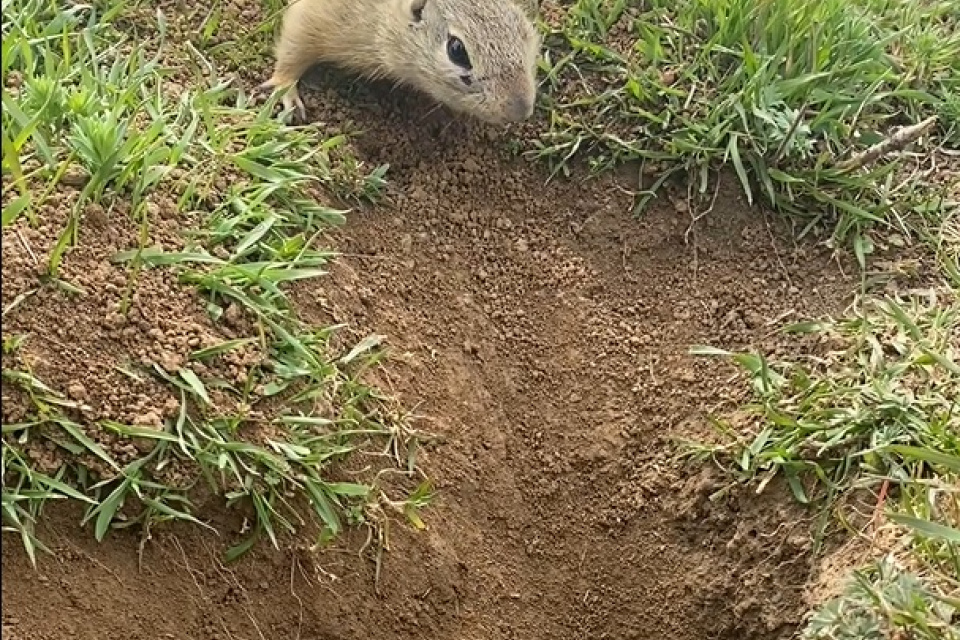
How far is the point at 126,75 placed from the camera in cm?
297

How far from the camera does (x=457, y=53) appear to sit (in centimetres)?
325

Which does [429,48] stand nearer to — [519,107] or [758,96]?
[519,107]

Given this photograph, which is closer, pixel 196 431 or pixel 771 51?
pixel 196 431

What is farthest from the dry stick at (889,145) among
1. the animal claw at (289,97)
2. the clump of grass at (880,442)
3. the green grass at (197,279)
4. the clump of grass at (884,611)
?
the animal claw at (289,97)

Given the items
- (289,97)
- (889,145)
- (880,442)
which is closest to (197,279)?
(289,97)

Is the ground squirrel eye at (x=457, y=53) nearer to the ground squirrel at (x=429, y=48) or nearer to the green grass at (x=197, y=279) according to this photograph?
the ground squirrel at (x=429, y=48)

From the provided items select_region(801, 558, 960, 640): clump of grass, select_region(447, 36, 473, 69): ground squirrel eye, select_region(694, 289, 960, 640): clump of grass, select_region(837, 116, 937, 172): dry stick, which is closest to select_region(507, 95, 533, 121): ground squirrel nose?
select_region(447, 36, 473, 69): ground squirrel eye

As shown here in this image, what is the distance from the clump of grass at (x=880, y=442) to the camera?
2.34 m

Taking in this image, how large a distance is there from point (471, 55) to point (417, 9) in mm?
253

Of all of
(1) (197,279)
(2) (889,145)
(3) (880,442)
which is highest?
(1) (197,279)

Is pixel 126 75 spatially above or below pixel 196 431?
above

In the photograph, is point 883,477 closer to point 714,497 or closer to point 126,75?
point 714,497

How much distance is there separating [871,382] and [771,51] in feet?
3.72

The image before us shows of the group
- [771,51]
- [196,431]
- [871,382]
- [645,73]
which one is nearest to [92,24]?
[196,431]
